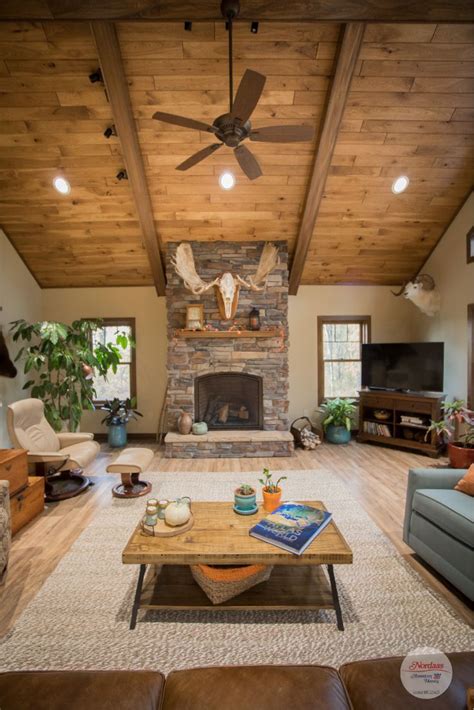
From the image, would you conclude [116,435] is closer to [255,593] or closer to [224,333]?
[224,333]

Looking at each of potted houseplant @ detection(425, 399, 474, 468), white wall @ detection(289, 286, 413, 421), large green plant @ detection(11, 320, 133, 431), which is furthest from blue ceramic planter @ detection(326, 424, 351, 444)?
large green plant @ detection(11, 320, 133, 431)

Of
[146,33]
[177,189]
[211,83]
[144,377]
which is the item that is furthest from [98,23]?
[144,377]

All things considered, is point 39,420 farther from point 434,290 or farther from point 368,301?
point 434,290

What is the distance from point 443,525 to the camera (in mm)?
2258

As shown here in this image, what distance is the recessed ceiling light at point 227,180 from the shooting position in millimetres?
4012

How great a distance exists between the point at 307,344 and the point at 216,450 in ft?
7.61

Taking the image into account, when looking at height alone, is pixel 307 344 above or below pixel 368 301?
below

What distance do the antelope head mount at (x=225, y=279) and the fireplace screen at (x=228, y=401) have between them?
96 centimetres

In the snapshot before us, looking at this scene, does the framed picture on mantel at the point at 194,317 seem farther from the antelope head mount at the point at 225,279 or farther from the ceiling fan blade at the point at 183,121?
the ceiling fan blade at the point at 183,121

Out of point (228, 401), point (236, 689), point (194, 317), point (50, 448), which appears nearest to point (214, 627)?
point (236, 689)

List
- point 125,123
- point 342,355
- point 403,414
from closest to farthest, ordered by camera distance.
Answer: point 125,123
point 403,414
point 342,355

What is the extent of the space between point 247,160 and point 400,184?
2.35 meters

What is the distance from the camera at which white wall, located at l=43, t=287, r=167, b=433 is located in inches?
233

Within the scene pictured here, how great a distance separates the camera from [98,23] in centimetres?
283
